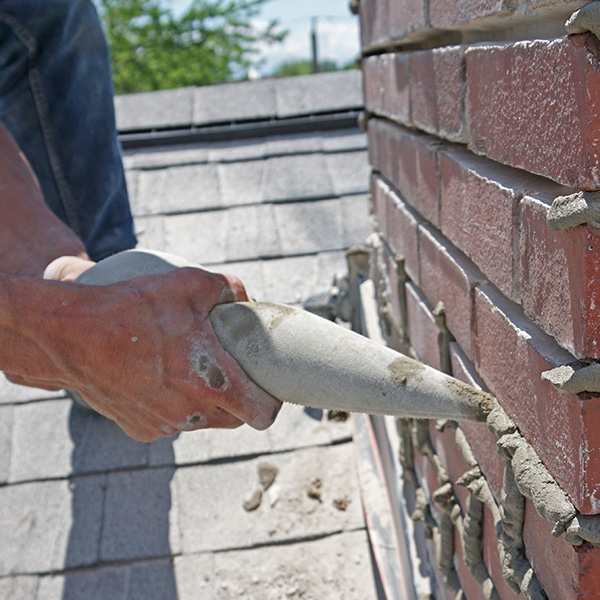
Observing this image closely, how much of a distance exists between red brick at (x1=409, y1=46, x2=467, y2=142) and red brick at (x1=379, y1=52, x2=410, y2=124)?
81 mm

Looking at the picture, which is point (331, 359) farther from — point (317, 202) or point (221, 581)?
point (317, 202)

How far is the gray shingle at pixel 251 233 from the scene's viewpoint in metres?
3.19

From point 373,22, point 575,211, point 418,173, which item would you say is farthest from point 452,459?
point 373,22

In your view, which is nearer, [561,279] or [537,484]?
[561,279]

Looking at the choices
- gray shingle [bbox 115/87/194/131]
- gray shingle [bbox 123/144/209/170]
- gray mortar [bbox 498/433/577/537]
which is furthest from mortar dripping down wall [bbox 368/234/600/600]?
gray shingle [bbox 115/87/194/131]

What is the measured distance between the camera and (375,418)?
262 cm

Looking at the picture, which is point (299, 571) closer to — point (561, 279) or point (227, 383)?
point (227, 383)

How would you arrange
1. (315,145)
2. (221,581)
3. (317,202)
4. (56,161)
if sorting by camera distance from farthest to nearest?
(315,145) → (317,202) → (56,161) → (221,581)

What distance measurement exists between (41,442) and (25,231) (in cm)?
102

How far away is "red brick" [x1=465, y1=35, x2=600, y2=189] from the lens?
2.20 feet

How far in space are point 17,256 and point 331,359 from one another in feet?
4.03

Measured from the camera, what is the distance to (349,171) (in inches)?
142

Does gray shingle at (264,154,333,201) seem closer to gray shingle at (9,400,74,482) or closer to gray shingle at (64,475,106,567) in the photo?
gray shingle at (9,400,74,482)

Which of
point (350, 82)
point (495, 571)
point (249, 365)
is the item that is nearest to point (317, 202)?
point (350, 82)
